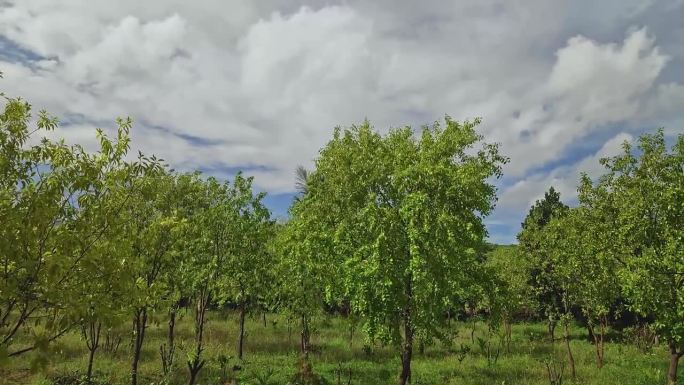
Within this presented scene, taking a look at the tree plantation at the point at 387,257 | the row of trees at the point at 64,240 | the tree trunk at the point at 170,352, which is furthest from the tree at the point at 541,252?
the row of trees at the point at 64,240

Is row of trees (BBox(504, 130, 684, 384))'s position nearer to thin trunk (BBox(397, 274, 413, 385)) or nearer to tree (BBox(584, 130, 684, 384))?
tree (BBox(584, 130, 684, 384))

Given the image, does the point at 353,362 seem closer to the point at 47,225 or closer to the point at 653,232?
the point at 653,232

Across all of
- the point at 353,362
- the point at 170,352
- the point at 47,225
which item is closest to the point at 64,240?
the point at 47,225

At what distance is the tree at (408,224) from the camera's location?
16516 millimetres

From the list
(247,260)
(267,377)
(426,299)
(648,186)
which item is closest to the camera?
(426,299)

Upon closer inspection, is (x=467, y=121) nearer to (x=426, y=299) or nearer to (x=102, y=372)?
(x=426, y=299)

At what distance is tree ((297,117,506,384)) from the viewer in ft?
54.2

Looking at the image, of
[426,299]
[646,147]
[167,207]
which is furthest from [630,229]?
[167,207]

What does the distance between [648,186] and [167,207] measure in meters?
18.3

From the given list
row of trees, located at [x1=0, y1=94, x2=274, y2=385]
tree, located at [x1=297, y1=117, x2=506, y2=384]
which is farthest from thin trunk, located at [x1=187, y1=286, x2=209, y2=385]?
row of trees, located at [x1=0, y1=94, x2=274, y2=385]

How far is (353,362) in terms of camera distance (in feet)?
87.2

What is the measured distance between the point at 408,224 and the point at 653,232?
9.50 m

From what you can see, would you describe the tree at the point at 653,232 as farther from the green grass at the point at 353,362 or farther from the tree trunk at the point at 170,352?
the tree trunk at the point at 170,352

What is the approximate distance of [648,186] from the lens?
1797 centimetres
